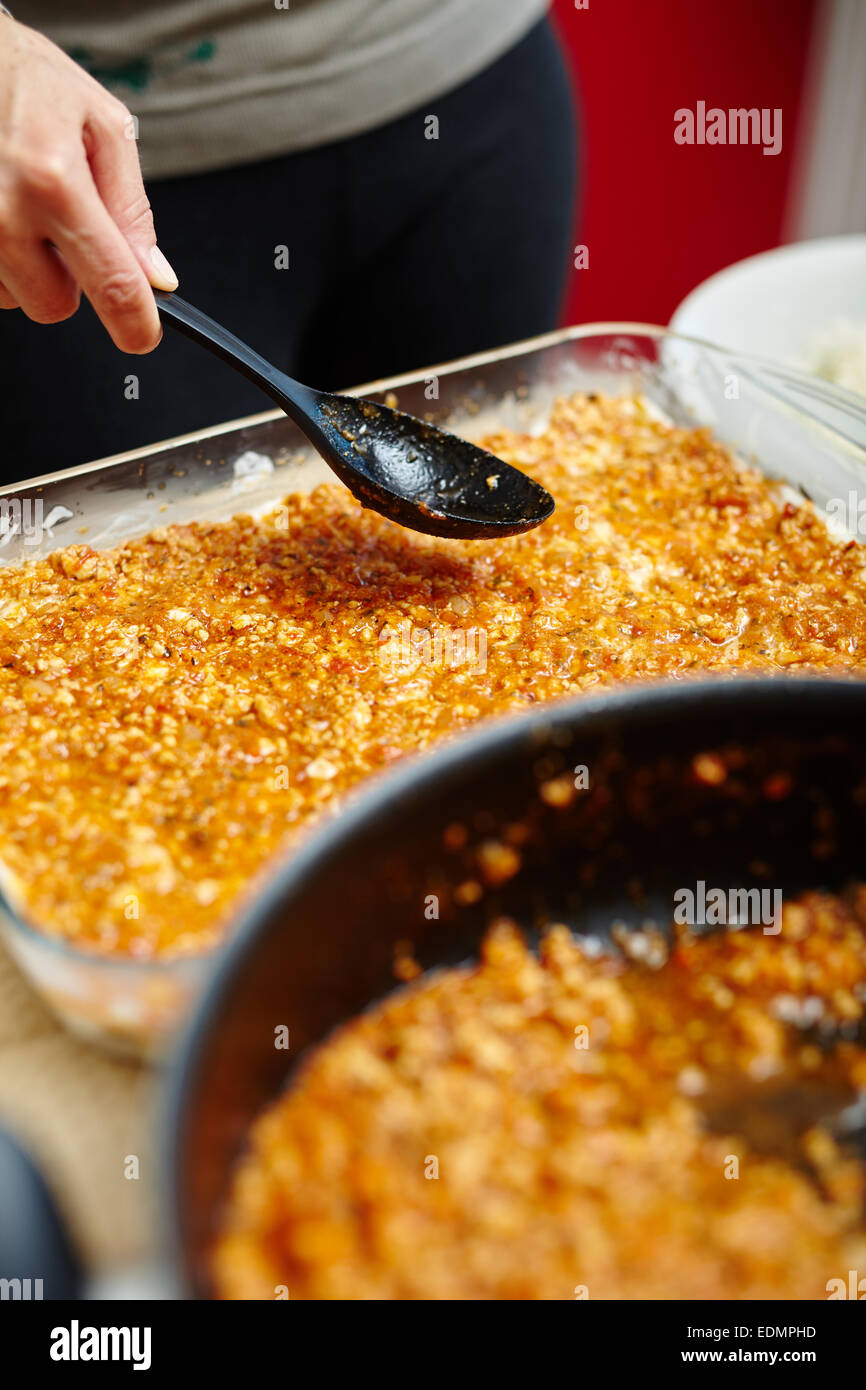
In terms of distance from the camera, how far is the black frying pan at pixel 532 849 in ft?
2.17

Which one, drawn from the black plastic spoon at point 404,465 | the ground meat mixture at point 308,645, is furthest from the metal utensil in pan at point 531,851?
the black plastic spoon at point 404,465

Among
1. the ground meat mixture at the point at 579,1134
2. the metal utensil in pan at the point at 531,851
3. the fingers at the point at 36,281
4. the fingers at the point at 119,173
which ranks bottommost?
the ground meat mixture at the point at 579,1134

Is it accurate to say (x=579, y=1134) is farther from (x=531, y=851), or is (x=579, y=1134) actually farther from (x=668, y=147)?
(x=668, y=147)

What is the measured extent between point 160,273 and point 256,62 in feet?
1.92

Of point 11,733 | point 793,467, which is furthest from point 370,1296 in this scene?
point 793,467

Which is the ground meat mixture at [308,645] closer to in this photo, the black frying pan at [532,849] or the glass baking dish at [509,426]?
the glass baking dish at [509,426]

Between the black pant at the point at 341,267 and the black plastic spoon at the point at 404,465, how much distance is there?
0.45m

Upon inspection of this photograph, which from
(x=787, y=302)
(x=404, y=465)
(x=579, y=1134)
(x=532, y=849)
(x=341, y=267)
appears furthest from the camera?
(x=787, y=302)

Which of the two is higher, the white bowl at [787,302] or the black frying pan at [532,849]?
the white bowl at [787,302]

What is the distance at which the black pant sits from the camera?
167 cm

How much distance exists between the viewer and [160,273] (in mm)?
1188

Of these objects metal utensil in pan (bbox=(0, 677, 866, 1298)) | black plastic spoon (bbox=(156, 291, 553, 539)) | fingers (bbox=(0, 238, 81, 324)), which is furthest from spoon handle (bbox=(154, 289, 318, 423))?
metal utensil in pan (bbox=(0, 677, 866, 1298))

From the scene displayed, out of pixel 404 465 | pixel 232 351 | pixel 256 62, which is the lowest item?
pixel 404 465

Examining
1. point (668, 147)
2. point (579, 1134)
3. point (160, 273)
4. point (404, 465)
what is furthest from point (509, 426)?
point (668, 147)
